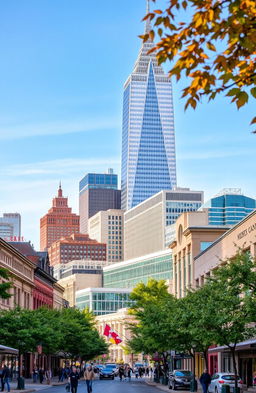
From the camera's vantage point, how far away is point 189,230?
295 feet

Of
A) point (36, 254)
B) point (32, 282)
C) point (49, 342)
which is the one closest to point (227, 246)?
point (49, 342)

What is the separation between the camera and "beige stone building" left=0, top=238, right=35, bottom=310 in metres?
87.9

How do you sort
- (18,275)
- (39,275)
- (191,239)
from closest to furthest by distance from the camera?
1. (191,239)
2. (18,275)
3. (39,275)

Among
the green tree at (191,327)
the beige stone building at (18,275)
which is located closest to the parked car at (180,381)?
the green tree at (191,327)

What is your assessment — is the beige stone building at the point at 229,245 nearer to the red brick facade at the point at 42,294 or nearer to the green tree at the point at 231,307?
the green tree at the point at 231,307

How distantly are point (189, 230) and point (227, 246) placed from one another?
22.1 metres

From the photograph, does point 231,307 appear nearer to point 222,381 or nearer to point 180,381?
point 222,381

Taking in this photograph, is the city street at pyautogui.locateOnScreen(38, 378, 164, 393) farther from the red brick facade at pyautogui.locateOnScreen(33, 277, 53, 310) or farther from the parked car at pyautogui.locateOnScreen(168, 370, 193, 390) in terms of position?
the red brick facade at pyautogui.locateOnScreen(33, 277, 53, 310)

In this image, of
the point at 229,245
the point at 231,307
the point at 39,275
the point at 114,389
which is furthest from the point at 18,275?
the point at 231,307

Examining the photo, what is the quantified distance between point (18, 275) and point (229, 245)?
35863mm

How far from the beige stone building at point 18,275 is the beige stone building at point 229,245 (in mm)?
20188

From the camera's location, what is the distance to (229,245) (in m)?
67.0

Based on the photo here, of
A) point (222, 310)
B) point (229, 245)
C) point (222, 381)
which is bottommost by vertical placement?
point (222, 381)

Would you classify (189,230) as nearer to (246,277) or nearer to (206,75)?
(246,277)
